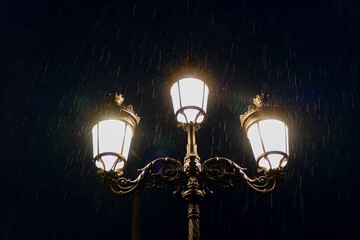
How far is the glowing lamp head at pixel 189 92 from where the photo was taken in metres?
5.84

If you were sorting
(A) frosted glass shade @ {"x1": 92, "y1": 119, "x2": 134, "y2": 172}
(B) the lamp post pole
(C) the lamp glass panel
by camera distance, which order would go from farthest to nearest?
(C) the lamp glass panel → (A) frosted glass shade @ {"x1": 92, "y1": 119, "x2": 134, "y2": 172} → (B) the lamp post pole

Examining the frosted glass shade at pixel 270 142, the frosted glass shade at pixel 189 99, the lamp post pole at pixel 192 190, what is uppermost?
the frosted glass shade at pixel 189 99

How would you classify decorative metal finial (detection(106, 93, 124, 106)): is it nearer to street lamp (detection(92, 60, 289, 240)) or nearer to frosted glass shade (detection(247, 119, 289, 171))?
street lamp (detection(92, 60, 289, 240))

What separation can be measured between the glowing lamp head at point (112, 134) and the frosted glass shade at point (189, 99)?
589 millimetres

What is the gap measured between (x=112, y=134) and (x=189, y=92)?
3.39ft

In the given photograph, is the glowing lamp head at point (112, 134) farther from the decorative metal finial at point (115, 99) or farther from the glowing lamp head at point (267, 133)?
the glowing lamp head at point (267, 133)

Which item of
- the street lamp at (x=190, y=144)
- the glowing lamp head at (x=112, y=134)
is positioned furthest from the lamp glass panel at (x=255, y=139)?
the glowing lamp head at (x=112, y=134)

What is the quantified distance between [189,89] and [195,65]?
1.24 feet

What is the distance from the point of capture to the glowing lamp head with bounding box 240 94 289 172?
19.0 feet

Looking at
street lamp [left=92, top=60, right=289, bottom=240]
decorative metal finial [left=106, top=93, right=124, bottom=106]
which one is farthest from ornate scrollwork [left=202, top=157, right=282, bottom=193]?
decorative metal finial [left=106, top=93, right=124, bottom=106]

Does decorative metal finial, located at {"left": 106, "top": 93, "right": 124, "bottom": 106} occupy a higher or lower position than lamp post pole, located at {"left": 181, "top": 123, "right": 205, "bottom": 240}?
higher

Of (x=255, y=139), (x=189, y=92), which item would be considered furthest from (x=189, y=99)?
(x=255, y=139)

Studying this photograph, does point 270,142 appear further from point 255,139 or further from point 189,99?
point 189,99

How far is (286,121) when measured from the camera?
6.05 meters
